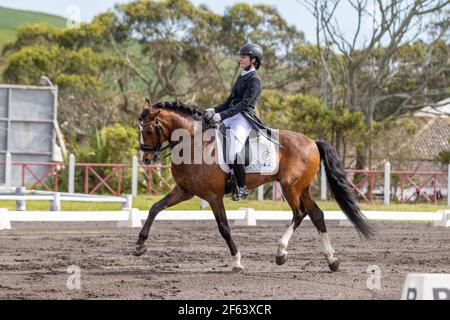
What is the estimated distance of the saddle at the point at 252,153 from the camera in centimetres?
1066

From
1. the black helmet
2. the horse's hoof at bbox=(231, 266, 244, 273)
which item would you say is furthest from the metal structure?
the horse's hoof at bbox=(231, 266, 244, 273)

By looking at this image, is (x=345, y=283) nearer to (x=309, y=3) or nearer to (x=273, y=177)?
(x=273, y=177)

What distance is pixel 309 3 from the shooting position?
1455 inches

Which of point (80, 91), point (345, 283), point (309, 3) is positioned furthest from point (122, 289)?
point (80, 91)

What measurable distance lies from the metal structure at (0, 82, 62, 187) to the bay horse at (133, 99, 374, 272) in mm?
21413

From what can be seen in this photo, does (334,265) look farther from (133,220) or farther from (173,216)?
(173,216)

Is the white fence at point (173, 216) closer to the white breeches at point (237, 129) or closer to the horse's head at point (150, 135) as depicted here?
the horse's head at point (150, 135)

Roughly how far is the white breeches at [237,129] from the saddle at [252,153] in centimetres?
5

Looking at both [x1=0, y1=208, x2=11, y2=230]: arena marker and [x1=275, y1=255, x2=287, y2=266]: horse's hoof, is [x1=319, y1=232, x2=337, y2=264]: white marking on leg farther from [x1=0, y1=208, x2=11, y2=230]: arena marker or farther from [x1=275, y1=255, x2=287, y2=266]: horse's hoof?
[x1=0, y1=208, x2=11, y2=230]: arena marker

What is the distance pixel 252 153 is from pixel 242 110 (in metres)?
0.55

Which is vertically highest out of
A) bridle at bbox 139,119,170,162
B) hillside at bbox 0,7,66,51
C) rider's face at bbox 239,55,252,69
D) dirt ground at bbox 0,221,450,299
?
hillside at bbox 0,7,66,51

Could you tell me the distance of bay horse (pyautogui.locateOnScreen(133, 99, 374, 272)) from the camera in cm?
1049

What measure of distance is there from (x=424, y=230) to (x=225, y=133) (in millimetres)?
8738

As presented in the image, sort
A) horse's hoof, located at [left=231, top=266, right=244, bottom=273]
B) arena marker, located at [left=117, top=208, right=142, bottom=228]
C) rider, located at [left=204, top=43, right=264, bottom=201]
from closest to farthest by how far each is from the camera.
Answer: horse's hoof, located at [left=231, top=266, right=244, bottom=273] → rider, located at [left=204, top=43, right=264, bottom=201] → arena marker, located at [left=117, top=208, right=142, bottom=228]
